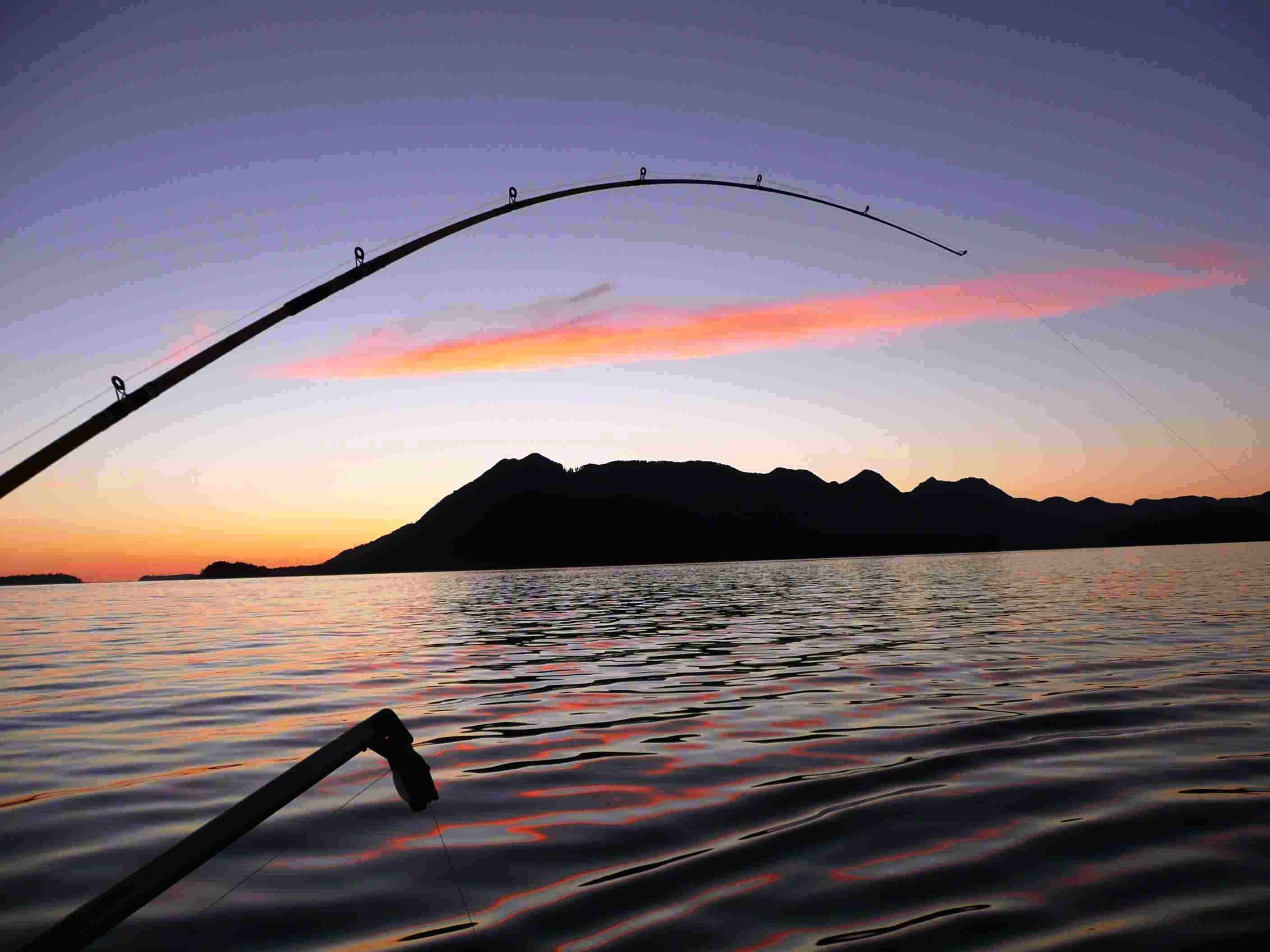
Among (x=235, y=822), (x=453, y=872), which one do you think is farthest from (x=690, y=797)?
(x=235, y=822)

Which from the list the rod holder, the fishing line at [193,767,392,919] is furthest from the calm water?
the rod holder

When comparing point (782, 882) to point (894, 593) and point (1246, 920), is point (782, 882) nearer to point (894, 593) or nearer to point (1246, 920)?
point (1246, 920)

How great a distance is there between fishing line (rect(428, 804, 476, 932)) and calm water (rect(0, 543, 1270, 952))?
48mm

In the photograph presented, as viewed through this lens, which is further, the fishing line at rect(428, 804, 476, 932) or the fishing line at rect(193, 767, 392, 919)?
the fishing line at rect(193, 767, 392, 919)

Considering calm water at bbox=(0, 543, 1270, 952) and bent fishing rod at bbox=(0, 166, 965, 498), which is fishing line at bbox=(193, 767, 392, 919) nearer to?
calm water at bbox=(0, 543, 1270, 952)

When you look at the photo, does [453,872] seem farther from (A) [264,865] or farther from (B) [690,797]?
(B) [690,797]

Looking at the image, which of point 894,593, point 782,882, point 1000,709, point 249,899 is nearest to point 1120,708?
point 1000,709

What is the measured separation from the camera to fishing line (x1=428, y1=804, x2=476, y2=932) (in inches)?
198

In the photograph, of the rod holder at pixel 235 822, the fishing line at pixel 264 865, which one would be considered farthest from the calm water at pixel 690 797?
the rod holder at pixel 235 822

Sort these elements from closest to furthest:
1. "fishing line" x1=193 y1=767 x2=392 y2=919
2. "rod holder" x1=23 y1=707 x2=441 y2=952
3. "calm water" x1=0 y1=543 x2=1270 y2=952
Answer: "rod holder" x1=23 y1=707 x2=441 y2=952 < "calm water" x1=0 y1=543 x2=1270 y2=952 < "fishing line" x1=193 y1=767 x2=392 y2=919

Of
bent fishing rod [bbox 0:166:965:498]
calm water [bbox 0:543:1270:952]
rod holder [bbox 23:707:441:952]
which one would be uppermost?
bent fishing rod [bbox 0:166:965:498]

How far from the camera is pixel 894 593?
42.6 m

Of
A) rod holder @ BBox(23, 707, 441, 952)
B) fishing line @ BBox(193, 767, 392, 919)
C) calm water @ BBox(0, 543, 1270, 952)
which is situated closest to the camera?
rod holder @ BBox(23, 707, 441, 952)

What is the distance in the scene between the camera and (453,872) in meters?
5.86
